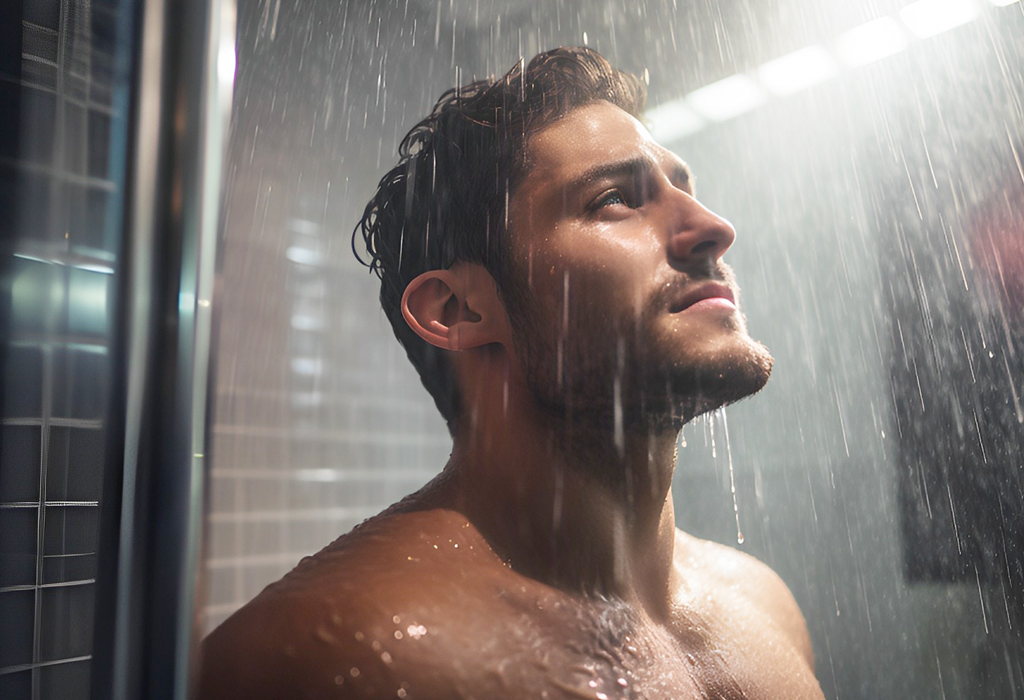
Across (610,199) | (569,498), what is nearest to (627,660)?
(569,498)

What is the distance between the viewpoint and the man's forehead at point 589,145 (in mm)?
917

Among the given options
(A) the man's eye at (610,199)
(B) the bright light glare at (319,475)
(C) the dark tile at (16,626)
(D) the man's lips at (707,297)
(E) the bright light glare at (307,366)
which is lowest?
(B) the bright light glare at (319,475)

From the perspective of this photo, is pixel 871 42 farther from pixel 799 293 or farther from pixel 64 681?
pixel 64 681

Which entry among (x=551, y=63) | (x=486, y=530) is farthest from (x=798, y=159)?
(x=486, y=530)

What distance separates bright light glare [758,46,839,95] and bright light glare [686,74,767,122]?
37 mm

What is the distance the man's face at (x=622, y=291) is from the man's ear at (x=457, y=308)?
36mm

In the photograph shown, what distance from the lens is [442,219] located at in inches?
39.2

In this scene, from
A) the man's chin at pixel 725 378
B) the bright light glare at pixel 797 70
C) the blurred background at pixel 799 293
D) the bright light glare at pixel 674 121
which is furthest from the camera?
the bright light glare at pixel 674 121

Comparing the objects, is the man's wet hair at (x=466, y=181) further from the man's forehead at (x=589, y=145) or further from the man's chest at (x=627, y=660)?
the man's chest at (x=627, y=660)

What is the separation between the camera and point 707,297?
846 mm

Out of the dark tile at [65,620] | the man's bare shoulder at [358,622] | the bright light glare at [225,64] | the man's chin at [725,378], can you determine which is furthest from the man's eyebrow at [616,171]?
the dark tile at [65,620]

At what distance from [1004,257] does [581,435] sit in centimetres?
120

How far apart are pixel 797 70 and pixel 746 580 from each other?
1.43 metres

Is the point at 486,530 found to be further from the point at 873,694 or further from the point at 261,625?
the point at 873,694
